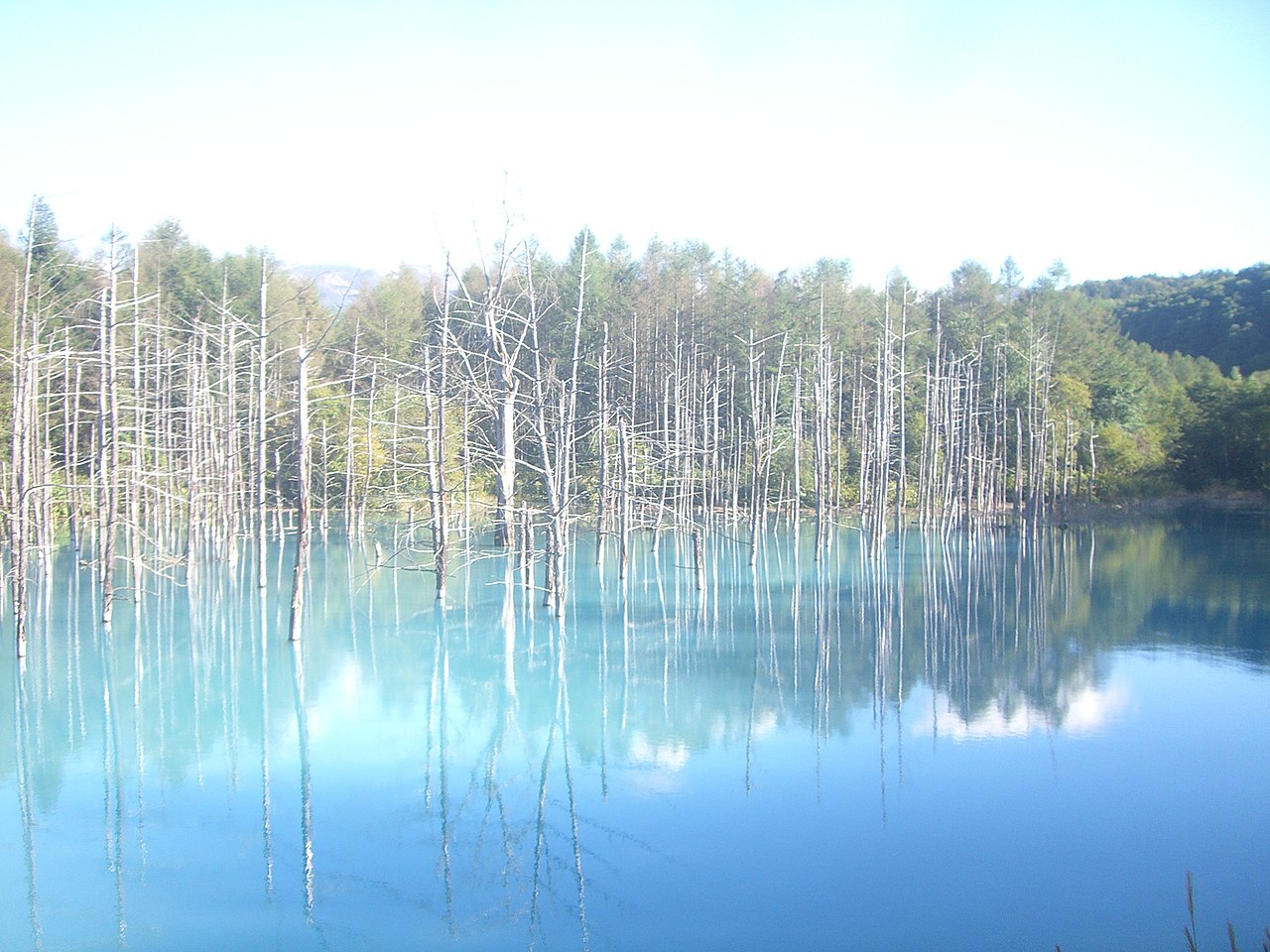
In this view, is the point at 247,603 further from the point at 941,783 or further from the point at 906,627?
the point at 941,783

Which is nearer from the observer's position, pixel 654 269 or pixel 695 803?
pixel 695 803

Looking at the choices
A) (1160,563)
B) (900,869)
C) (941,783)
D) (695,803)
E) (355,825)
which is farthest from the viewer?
(1160,563)

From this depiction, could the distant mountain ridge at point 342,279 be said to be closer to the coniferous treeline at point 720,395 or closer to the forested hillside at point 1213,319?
the coniferous treeline at point 720,395

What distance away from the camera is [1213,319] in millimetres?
47031

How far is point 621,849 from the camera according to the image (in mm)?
6598

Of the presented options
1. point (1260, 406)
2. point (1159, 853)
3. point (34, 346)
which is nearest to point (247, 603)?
point (34, 346)

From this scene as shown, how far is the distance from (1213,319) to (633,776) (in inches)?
1914

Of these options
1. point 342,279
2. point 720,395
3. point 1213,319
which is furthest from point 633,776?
point 342,279

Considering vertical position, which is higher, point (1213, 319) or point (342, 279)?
point (342, 279)

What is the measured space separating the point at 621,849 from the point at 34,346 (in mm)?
8657

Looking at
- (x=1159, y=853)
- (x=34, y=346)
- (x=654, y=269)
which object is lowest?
(x=1159, y=853)

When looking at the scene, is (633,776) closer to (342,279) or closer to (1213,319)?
(1213,319)

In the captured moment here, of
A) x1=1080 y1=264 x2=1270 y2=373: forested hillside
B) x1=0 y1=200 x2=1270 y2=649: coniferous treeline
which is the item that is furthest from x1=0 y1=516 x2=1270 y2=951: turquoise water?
x1=1080 y1=264 x2=1270 y2=373: forested hillside

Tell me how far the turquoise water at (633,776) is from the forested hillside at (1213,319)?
3371cm
